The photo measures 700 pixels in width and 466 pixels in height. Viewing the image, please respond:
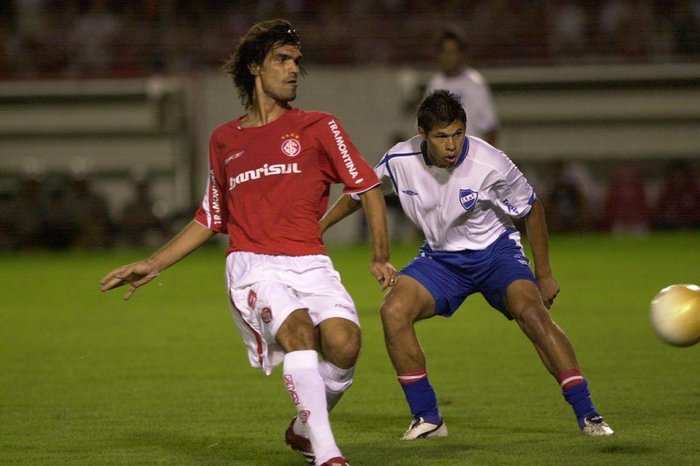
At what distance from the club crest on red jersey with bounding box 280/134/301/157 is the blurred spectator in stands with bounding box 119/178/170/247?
52.0 feet

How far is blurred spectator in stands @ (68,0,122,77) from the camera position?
2341cm

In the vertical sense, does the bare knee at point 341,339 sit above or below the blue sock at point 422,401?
above

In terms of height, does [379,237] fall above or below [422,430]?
above

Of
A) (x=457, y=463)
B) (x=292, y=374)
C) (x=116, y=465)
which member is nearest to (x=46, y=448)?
(x=116, y=465)

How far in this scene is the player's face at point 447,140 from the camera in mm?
6590

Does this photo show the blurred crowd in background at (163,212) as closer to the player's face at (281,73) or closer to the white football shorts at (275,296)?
the player's face at (281,73)

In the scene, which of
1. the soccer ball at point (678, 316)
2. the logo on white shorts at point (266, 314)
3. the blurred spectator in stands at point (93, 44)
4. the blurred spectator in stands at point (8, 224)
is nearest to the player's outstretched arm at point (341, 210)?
the logo on white shorts at point (266, 314)

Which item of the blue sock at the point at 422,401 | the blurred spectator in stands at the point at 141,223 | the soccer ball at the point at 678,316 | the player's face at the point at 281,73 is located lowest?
the blurred spectator in stands at the point at 141,223

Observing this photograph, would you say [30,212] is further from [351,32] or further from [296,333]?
[296,333]

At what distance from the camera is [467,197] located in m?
6.80

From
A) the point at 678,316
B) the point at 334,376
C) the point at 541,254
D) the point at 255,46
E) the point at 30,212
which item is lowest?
the point at 30,212

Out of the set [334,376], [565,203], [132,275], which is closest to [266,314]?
[334,376]

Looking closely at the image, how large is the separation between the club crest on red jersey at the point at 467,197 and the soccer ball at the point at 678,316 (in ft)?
3.62

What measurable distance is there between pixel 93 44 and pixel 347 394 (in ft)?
54.3
